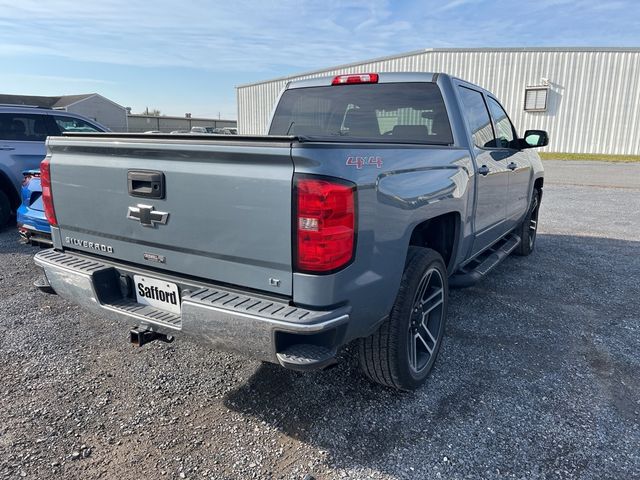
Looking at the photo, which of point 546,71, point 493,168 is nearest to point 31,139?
point 493,168

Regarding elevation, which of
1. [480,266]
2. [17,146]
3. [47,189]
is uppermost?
[17,146]

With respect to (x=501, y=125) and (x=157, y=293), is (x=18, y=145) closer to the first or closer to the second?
(x=157, y=293)

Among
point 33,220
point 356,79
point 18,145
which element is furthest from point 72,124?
point 356,79

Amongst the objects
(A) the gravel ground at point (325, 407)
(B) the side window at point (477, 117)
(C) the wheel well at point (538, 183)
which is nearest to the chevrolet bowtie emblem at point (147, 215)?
(A) the gravel ground at point (325, 407)

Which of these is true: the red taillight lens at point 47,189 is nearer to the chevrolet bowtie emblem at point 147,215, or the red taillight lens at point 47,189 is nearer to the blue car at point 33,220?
the chevrolet bowtie emblem at point 147,215

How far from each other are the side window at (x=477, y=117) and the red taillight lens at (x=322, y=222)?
7.20 ft

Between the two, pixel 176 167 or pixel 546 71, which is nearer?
pixel 176 167

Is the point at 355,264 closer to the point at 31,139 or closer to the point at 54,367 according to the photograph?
the point at 54,367

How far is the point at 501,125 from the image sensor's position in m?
4.99

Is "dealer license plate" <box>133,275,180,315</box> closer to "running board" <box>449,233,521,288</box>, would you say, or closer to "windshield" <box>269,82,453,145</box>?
"windshield" <box>269,82,453,145</box>

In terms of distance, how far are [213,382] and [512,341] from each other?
2.31 m

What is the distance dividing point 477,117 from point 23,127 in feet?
23.2

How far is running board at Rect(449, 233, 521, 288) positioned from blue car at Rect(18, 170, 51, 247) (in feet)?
13.8

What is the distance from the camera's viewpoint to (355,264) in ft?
7.30
